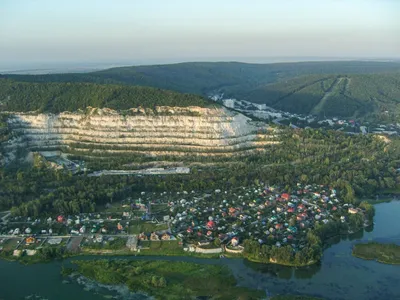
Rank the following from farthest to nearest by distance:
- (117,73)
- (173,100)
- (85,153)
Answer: (117,73), (173,100), (85,153)

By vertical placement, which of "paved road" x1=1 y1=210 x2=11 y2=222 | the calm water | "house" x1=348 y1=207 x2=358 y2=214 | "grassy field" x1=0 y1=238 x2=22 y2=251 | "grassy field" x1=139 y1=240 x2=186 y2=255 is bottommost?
the calm water

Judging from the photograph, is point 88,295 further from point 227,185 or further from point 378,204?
point 378,204

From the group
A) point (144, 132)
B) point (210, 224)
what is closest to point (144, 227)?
point (210, 224)

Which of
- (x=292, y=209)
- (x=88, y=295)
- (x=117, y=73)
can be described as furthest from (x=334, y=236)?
(x=117, y=73)

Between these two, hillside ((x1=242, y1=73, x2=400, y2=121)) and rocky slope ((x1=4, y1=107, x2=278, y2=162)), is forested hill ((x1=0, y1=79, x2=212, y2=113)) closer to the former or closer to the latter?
rocky slope ((x1=4, y1=107, x2=278, y2=162))

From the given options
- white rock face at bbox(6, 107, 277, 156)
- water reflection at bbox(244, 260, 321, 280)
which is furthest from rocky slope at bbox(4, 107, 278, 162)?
water reflection at bbox(244, 260, 321, 280)

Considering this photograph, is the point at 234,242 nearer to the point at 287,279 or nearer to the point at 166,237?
the point at 287,279

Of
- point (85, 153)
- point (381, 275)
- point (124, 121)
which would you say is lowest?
point (381, 275)
